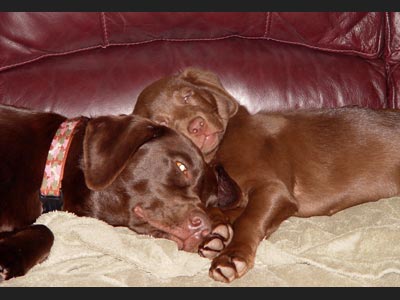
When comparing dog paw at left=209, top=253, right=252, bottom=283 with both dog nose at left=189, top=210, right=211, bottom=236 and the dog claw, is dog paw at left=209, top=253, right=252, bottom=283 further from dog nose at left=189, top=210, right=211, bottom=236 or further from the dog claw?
dog nose at left=189, top=210, right=211, bottom=236

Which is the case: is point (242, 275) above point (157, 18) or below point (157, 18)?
below

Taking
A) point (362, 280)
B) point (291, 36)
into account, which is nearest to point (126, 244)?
point (362, 280)

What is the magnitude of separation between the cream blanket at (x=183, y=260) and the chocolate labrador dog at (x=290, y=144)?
0.40m

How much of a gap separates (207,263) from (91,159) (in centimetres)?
62

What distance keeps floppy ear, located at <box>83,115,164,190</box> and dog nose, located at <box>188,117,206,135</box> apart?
54 centimetres

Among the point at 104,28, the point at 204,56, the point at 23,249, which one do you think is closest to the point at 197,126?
the point at 204,56

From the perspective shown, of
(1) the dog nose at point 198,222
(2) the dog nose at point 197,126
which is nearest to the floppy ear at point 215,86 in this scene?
(2) the dog nose at point 197,126

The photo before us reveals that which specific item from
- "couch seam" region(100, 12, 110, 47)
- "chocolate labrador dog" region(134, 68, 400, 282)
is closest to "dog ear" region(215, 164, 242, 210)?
"chocolate labrador dog" region(134, 68, 400, 282)

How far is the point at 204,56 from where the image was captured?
147 inches

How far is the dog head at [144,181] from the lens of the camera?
246cm

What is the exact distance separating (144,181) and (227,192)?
49cm

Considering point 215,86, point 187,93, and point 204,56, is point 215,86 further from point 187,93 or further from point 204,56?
point 204,56

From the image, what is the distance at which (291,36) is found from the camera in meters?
3.79

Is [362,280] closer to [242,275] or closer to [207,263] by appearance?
[242,275]
